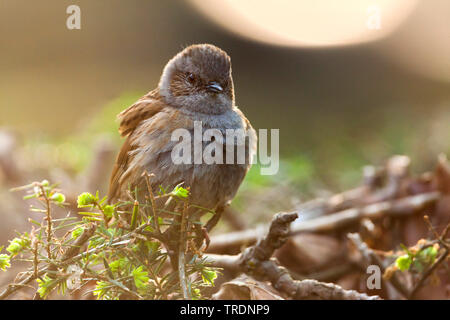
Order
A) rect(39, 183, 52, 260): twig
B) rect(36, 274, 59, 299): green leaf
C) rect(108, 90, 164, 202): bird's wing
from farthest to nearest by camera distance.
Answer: rect(108, 90, 164, 202): bird's wing → rect(36, 274, 59, 299): green leaf → rect(39, 183, 52, 260): twig

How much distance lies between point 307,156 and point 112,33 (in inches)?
53.5

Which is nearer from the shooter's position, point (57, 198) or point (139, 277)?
point (57, 198)

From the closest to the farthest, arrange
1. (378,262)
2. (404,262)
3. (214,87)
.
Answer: (404,262) < (378,262) < (214,87)

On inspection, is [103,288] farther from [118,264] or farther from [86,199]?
[86,199]

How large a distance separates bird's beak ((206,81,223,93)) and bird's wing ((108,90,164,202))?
21cm

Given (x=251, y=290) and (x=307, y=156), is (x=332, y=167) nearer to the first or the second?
(x=307, y=156)

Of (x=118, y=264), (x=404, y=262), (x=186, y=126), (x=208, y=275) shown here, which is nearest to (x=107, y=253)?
(x=118, y=264)

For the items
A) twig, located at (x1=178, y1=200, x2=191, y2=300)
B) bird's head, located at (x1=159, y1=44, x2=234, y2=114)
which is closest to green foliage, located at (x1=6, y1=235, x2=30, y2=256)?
twig, located at (x1=178, y1=200, x2=191, y2=300)

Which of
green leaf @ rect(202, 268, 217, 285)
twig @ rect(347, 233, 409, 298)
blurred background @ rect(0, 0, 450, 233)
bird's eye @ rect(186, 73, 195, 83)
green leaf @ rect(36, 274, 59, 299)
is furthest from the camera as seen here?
blurred background @ rect(0, 0, 450, 233)

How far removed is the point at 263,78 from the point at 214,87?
1.16 metres

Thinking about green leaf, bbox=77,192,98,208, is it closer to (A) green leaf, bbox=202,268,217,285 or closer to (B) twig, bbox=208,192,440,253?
(A) green leaf, bbox=202,268,217,285

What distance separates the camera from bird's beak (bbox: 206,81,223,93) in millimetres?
2029

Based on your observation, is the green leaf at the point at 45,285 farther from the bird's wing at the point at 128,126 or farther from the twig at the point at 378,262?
the twig at the point at 378,262

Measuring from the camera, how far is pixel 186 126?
1.85 m
